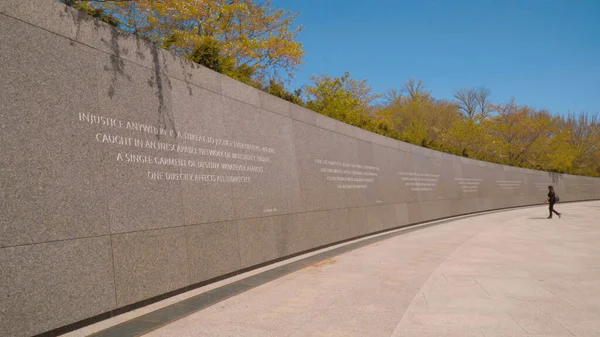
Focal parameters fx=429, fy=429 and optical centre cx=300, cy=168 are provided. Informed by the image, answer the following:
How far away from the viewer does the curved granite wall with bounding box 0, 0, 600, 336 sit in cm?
446

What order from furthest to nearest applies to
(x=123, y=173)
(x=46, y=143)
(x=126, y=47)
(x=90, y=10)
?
(x=90, y=10), (x=126, y=47), (x=123, y=173), (x=46, y=143)

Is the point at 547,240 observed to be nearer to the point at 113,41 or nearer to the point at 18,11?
the point at 113,41

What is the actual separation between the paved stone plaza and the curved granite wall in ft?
2.93

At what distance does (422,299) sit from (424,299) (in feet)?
0.09

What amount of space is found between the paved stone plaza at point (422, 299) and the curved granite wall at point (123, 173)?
894 millimetres

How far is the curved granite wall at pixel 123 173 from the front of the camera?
14.6 ft

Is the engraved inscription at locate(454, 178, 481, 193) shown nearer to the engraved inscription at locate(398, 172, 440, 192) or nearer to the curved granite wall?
the engraved inscription at locate(398, 172, 440, 192)

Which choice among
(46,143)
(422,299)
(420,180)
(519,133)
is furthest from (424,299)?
(519,133)

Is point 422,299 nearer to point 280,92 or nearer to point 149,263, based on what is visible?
point 149,263

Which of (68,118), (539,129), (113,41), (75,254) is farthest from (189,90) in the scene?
(539,129)

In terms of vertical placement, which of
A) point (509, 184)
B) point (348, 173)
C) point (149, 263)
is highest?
point (348, 173)

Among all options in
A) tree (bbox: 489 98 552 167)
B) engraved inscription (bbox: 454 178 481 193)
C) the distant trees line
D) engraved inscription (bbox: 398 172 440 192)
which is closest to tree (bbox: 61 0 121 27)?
the distant trees line

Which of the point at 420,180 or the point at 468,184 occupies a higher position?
the point at 420,180

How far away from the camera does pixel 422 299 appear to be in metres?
5.91
